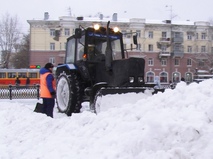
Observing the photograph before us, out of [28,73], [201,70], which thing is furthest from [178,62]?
[28,73]

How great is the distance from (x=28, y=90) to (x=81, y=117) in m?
13.1

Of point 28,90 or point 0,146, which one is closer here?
point 0,146

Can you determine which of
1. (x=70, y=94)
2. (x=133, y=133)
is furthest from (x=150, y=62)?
(x=133, y=133)

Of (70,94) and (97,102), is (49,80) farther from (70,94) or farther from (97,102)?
(97,102)

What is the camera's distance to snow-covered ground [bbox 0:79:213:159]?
341 centimetres

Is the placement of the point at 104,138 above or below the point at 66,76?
below

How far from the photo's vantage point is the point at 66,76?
8.55m

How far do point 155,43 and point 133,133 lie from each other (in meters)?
49.3

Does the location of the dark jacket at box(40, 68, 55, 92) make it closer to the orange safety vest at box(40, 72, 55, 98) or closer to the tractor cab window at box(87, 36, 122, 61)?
the orange safety vest at box(40, 72, 55, 98)

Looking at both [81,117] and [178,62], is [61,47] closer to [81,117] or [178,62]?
[178,62]

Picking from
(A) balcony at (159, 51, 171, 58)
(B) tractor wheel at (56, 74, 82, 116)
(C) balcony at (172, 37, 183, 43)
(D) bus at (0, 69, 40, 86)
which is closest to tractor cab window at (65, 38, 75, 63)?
(B) tractor wheel at (56, 74, 82, 116)

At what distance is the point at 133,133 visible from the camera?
12.6 ft

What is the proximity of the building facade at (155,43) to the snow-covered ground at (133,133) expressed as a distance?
43.5 m

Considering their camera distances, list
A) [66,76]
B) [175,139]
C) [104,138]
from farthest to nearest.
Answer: [66,76]
[104,138]
[175,139]
